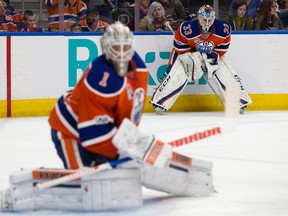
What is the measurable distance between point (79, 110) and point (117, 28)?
1.33 feet

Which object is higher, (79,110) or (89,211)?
(79,110)

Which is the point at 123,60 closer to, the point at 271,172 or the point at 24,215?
the point at 24,215

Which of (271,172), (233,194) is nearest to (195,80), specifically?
(271,172)

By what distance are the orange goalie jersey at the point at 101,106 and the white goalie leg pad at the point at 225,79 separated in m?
4.29

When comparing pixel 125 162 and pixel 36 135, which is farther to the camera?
pixel 36 135

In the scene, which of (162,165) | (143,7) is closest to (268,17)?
(143,7)

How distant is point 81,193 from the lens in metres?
4.51

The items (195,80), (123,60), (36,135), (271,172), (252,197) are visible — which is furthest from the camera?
(195,80)

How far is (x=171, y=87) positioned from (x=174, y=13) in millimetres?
899

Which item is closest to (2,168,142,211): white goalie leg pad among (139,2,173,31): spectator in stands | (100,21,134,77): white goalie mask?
(100,21,134,77): white goalie mask

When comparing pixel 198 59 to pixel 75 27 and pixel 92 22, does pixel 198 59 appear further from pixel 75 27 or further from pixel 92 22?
pixel 75 27

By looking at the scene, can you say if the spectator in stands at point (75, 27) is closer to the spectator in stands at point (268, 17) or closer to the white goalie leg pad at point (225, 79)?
the white goalie leg pad at point (225, 79)

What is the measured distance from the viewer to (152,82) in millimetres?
9062

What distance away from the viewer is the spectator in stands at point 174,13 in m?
9.31
